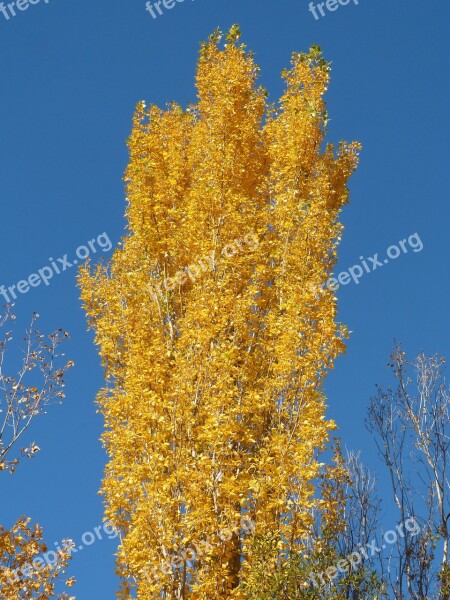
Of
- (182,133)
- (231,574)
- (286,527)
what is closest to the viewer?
(286,527)

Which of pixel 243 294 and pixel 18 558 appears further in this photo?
pixel 243 294

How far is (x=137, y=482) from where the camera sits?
7.77 meters

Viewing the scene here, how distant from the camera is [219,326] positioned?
8414mm

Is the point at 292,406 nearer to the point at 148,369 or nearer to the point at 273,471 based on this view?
the point at 273,471

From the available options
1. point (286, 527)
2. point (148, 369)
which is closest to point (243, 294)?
point (148, 369)

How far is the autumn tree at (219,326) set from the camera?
7.59 meters

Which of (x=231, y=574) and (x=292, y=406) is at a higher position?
(x=292, y=406)

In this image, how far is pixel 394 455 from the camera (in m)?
9.83

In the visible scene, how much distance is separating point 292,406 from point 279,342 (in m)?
0.83

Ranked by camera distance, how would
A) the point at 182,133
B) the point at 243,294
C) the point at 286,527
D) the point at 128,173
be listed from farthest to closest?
the point at 182,133 → the point at 128,173 → the point at 243,294 → the point at 286,527

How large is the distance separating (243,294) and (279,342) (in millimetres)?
1067

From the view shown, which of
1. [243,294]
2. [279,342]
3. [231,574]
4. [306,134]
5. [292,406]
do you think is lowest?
[231,574]

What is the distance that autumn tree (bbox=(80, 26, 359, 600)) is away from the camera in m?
7.59

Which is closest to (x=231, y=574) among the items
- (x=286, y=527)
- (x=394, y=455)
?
(x=286, y=527)
